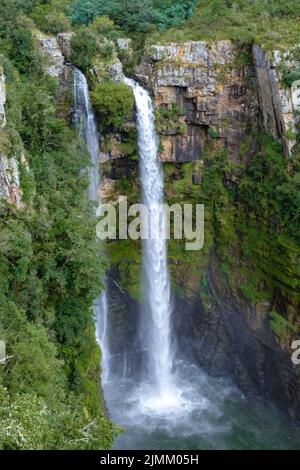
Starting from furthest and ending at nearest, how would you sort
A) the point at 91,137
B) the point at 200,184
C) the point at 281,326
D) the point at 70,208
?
the point at 200,184 < the point at 91,137 < the point at 281,326 < the point at 70,208

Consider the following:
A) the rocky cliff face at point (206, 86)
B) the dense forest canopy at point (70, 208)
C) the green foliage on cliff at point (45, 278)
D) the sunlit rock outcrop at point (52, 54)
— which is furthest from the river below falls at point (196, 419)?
the sunlit rock outcrop at point (52, 54)

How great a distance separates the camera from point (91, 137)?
61.2 feet

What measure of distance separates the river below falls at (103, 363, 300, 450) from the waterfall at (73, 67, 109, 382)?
2.14 m

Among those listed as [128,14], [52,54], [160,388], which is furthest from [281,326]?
[128,14]

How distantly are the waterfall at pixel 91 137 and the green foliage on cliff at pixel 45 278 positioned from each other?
88 cm

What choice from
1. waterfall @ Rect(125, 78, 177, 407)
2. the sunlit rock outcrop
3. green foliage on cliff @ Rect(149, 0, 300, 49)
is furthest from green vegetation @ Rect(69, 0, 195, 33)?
waterfall @ Rect(125, 78, 177, 407)

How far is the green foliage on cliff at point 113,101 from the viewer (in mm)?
17828

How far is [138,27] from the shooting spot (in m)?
21.3

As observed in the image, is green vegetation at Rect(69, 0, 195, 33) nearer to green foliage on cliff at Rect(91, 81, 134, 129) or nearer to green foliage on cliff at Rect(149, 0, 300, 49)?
green foliage on cliff at Rect(149, 0, 300, 49)

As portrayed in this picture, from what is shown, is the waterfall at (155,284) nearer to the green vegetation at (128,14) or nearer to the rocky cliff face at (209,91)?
the rocky cliff face at (209,91)

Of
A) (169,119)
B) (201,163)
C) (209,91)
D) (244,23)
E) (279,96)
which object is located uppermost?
(244,23)

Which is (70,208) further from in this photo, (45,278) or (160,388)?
(160,388)

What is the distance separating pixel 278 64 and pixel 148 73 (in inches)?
216

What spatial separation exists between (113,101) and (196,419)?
41.7 ft
